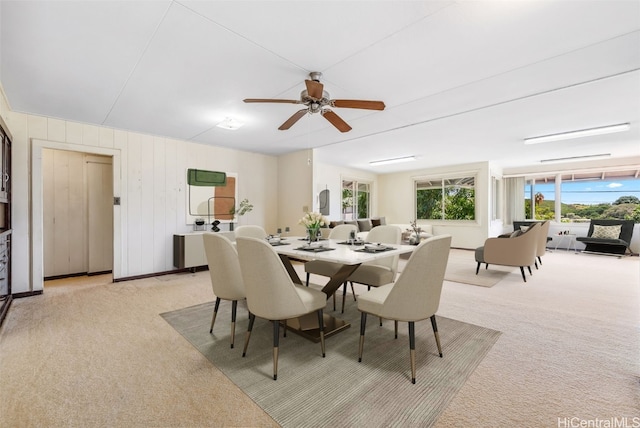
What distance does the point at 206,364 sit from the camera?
2020mm

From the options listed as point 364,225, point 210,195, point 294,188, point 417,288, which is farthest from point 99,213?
point 364,225

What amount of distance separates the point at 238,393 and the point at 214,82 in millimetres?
2752

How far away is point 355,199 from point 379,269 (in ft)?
20.2

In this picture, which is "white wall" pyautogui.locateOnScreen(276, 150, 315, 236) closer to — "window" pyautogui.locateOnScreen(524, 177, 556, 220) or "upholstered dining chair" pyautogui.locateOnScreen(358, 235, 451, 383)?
"upholstered dining chair" pyautogui.locateOnScreen(358, 235, 451, 383)

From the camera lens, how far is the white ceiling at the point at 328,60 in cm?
187

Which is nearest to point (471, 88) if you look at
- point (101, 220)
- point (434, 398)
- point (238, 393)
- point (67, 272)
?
point (434, 398)

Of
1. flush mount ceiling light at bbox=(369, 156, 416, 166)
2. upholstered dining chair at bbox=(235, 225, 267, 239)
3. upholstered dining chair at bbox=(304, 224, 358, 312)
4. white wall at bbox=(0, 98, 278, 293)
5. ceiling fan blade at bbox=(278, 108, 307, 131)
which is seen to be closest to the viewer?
ceiling fan blade at bbox=(278, 108, 307, 131)

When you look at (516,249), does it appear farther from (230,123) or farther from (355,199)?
(355,199)

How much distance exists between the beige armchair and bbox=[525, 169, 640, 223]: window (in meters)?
4.72

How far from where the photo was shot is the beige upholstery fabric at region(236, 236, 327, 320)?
1848 millimetres

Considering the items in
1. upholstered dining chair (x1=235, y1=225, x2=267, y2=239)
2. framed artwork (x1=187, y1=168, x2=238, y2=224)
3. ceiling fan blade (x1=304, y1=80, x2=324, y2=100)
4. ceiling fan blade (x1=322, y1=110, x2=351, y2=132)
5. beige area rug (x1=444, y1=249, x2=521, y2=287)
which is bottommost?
beige area rug (x1=444, y1=249, x2=521, y2=287)

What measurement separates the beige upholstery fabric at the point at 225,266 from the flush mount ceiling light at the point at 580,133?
18.3 feet

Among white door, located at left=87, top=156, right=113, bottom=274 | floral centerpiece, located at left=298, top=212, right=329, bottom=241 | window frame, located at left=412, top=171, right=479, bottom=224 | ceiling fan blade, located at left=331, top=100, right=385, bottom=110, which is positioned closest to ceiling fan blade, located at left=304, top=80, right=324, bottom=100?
ceiling fan blade, located at left=331, top=100, right=385, bottom=110

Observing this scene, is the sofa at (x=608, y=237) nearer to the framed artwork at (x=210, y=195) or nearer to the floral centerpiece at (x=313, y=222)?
the floral centerpiece at (x=313, y=222)
